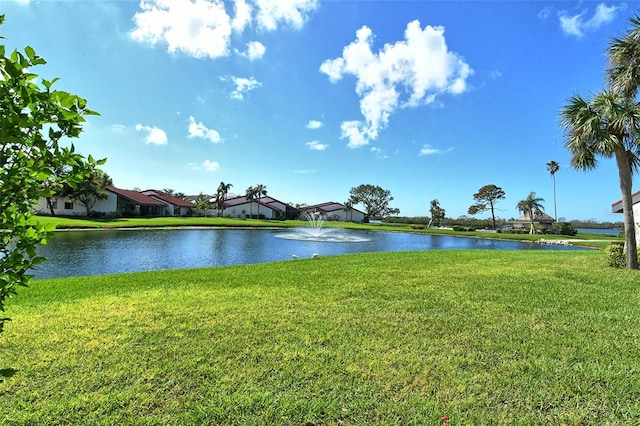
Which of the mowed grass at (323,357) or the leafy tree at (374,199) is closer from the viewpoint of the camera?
the mowed grass at (323,357)

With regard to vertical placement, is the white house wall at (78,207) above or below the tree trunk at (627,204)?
above

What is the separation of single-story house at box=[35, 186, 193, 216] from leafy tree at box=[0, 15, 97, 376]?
41276 mm

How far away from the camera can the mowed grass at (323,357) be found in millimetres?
2697

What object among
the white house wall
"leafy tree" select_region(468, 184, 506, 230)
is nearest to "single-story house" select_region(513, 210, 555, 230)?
"leafy tree" select_region(468, 184, 506, 230)

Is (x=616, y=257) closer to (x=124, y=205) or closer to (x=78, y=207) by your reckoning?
(x=78, y=207)

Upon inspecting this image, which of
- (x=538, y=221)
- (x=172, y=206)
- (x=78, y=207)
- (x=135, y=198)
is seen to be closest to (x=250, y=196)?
(x=172, y=206)

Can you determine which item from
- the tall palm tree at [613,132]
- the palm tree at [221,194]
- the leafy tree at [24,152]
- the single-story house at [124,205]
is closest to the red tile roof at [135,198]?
the single-story house at [124,205]

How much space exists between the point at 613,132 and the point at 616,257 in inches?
144

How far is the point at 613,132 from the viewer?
919 cm

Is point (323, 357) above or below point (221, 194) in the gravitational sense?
below

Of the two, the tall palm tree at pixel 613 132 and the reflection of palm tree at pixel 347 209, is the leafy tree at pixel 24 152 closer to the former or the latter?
the tall palm tree at pixel 613 132

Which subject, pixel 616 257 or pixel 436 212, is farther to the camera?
pixel 436 212

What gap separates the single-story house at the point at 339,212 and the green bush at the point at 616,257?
63090 millimetres

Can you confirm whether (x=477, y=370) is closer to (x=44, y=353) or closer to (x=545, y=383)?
(x=545, y=383)
